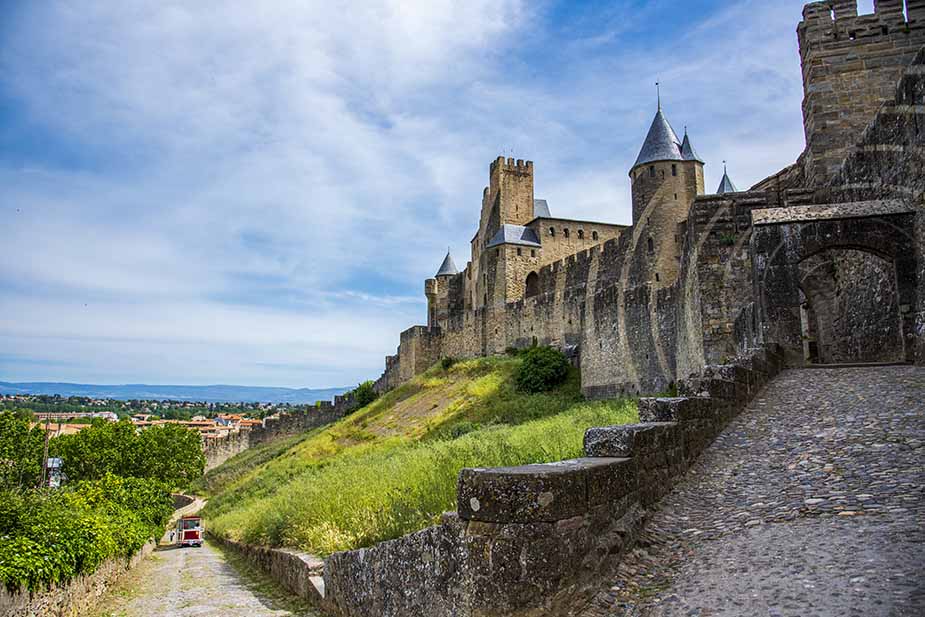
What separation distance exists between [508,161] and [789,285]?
133ft

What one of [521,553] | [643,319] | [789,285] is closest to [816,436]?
[521,553]

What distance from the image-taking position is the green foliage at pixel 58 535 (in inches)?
360

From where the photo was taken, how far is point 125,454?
133 feet

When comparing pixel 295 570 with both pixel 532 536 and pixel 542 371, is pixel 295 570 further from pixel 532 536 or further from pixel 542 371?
pixel 542 371

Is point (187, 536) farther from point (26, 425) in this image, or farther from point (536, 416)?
point (26, 425)

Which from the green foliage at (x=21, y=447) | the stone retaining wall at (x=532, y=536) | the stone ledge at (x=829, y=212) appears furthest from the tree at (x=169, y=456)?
the stone retaining wall at (x=532, y=536)

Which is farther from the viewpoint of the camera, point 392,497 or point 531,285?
point 531,285

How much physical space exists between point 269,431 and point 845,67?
56.5 metres

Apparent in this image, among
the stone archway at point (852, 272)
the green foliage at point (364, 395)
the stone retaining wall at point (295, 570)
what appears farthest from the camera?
the green foliage at point (364, 395)

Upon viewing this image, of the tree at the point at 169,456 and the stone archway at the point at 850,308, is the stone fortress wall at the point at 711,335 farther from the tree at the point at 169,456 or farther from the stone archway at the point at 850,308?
the tree at the point at 169,456

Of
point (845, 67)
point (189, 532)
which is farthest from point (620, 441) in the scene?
Result: point (189, 532)

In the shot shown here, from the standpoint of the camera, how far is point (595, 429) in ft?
16.9

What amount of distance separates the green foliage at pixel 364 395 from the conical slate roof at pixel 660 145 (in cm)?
2805

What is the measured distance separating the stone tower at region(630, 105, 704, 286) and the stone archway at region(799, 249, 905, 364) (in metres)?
16.6
